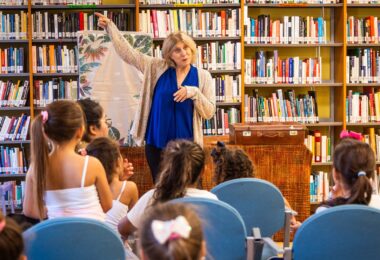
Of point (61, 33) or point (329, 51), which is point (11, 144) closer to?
point (61, 33)

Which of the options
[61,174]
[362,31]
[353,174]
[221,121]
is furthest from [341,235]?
[362,31]

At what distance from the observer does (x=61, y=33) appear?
6422 mm

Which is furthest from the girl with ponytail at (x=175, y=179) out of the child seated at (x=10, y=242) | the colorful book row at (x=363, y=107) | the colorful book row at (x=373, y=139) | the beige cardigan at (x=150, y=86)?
the colorful book row at (x=373, y=139)

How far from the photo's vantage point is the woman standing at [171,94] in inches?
174

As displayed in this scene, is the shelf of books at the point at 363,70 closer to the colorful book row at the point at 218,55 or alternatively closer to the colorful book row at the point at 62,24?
the colorful book row at the point at 218,55

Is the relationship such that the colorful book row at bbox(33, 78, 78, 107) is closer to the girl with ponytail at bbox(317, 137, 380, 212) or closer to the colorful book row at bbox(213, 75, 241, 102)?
the colorful book row at bbox(213, 75, 241, 102)

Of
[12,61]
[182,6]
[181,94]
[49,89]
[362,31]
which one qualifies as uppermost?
[182,6]

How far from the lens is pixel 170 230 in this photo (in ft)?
5.65

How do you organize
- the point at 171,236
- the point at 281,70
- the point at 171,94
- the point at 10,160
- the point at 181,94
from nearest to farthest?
the point at 171,236 → the point at 181,94 → the point at 171,94 → the point at 10,160 → the point at 281,70

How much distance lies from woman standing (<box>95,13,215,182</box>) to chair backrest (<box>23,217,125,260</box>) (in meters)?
2.12

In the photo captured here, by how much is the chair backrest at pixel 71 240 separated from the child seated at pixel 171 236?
1.77 ft

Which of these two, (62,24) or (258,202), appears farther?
(62,24)

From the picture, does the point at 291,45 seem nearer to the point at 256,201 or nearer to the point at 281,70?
the point at 281,70

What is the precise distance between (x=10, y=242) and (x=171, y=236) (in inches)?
18.2
